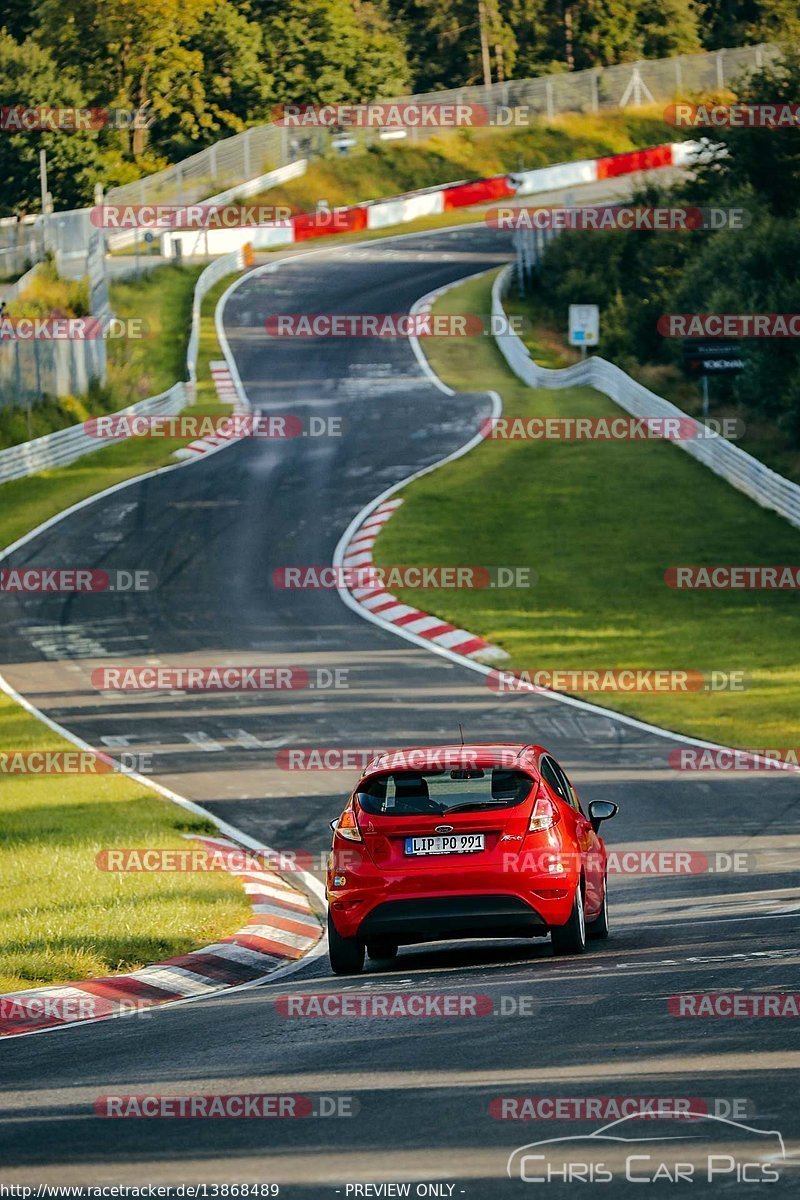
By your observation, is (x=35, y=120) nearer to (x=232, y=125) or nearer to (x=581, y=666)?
(x=232, y=125)

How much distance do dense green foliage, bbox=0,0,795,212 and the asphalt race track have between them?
43194 mm

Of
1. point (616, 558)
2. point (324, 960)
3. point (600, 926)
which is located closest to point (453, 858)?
point (600, 926)

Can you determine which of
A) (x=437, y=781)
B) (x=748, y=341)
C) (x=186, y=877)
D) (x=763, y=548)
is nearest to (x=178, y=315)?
(x=748, y=341)

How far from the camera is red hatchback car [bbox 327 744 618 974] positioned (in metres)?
11.3

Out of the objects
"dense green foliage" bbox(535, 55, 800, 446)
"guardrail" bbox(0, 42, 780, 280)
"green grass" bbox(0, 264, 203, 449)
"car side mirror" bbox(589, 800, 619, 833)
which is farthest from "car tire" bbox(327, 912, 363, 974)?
"guardrail" bbox(0, 42, 780, 280)

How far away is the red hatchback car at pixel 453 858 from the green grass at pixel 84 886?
1.91 metres

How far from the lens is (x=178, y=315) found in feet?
201

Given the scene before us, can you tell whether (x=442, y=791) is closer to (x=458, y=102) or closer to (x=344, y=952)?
(x=344, y=952)

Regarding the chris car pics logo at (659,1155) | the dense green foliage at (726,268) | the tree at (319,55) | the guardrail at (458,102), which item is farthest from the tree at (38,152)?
the chris car pics logo at (659,1155)

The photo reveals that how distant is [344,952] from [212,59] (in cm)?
8933

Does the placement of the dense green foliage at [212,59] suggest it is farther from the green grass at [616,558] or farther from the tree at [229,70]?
the green grass at [616,558]

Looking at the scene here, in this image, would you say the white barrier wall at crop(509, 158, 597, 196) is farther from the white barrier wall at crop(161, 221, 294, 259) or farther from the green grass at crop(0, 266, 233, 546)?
the green grass at crop(0, 266, 233, 546)

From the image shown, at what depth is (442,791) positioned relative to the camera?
11.7 metres

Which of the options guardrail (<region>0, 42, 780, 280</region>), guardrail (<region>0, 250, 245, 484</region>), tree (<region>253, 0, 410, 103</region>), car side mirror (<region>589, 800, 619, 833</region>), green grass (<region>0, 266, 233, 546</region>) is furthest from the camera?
tree (<region>253, 0, 410, 103</region>)
